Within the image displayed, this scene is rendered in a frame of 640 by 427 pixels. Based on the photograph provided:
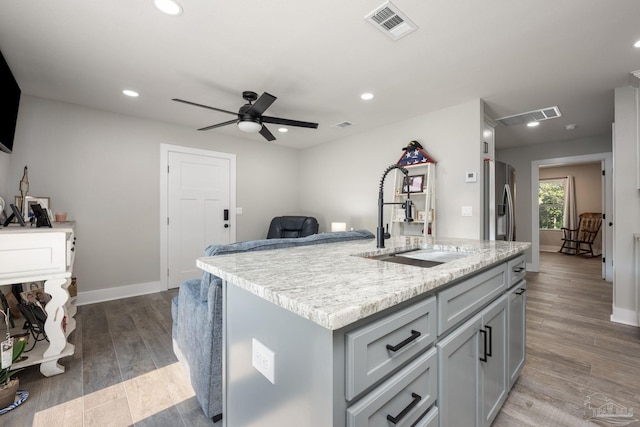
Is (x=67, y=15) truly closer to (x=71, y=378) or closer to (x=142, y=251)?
(x=71, y=378)

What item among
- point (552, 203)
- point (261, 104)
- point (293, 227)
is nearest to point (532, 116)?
point (261, 104)

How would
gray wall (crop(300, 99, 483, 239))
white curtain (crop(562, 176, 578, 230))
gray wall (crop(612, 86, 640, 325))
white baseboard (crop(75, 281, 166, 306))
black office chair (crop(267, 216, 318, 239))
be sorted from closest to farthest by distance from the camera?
gray wall (crop(612, 86, 640, 325))
gray wall (crop(300, 99, 483, 239))
white baseboard (crop(75, 281, 166, 306))
black office chair (crop(267, 216, 318, 239))
white curtain (crop(562, 176, 578, 230))

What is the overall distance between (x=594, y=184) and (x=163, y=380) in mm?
10249

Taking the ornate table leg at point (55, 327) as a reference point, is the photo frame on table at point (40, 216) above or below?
above

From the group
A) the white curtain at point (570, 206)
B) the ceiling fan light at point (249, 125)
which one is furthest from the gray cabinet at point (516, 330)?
the white curtain at point (570, 206)

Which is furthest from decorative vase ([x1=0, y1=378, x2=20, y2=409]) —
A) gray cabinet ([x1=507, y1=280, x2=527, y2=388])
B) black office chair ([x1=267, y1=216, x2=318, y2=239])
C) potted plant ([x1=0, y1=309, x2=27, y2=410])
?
black office chair ([x1=267, y1=216, x2=318, y2=239])

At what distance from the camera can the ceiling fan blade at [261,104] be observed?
102 inches

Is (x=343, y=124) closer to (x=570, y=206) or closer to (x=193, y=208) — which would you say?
(x=193, y=208)

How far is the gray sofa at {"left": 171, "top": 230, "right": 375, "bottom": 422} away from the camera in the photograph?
151 cm

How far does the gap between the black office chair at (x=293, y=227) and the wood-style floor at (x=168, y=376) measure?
2.21 metres

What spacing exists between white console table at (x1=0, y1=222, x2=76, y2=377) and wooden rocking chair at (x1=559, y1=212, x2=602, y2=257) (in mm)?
9934

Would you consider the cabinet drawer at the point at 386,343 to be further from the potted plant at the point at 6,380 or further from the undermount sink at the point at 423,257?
the potted plant at the point at 6,380

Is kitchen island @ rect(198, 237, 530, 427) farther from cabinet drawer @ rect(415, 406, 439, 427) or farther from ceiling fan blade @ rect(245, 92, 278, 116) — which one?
ceiling fan blade @ rect(245, 92, 278, 116)

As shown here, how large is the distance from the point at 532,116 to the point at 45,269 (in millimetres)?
5475
